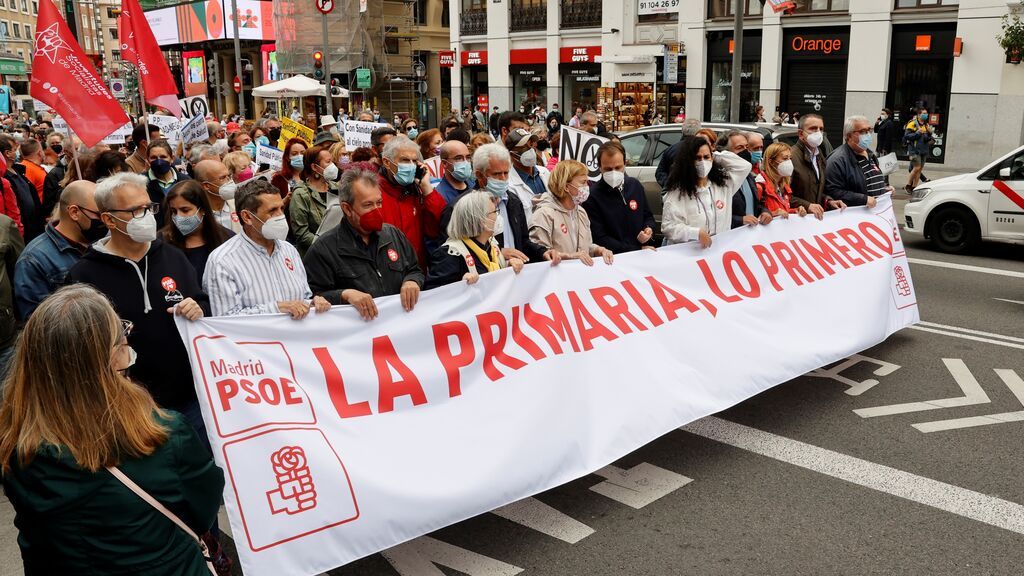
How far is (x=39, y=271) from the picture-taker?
15.2 ft

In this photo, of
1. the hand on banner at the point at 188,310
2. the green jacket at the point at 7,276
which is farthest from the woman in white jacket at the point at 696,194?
the green jacket at the point at 7,276

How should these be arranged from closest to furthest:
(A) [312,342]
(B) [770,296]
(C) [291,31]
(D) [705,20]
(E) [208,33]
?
(A) [312,342], (B) [770,296], (D) [705,20], (C) [291,31], (E) [208,33]

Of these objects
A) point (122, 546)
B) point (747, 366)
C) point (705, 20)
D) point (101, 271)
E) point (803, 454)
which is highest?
point (705, 20)

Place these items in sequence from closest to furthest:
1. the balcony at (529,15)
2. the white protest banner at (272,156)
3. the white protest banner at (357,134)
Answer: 1. the white protest banner at (357,134)
2. the white protest banner at (272,156)
3. the balcony at (529,15)

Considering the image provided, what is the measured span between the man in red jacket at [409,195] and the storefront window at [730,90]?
24.1 meters

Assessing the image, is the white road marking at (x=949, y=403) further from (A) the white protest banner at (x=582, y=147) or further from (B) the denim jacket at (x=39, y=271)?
(B) the denim jacket at (x=39, y=271)

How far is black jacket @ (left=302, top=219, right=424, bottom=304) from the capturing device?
4.70m

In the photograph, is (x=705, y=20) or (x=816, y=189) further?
(x=705, y=20)

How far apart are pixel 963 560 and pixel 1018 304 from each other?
6.01 metres

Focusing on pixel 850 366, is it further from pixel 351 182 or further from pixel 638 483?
pixel 351 182

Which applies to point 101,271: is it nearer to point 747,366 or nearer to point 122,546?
point 122,546

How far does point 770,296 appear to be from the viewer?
20.7 feet

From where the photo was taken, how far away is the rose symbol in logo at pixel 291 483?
12.2 ft

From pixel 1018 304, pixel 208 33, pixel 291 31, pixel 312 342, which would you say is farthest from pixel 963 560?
pixel 208 33
